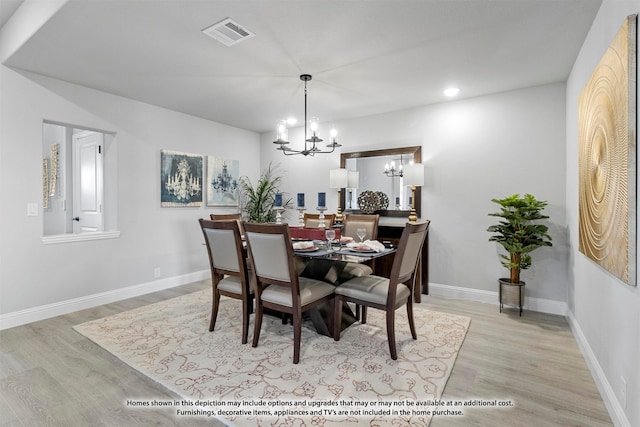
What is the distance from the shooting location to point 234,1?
203 cm

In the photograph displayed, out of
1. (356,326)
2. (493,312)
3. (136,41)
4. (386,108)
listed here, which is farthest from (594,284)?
(136,41)

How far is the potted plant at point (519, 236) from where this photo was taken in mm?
3225

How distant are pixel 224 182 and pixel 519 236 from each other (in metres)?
4.18

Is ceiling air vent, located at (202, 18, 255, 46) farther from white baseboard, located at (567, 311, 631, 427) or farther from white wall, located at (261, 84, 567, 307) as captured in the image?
white baseboard, located at (567, 311, 631, 427)

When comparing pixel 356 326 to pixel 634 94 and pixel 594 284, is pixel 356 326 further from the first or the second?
pixel 634 94

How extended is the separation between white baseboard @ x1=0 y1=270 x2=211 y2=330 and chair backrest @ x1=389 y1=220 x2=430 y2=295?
3.36 m

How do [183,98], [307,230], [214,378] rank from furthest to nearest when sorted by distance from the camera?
[183,98] → [307,230] → [214,378]

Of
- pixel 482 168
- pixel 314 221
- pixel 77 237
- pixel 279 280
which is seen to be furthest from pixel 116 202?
pixel 482 168

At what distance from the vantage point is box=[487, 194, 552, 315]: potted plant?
10.6ft

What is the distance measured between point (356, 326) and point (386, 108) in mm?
2884

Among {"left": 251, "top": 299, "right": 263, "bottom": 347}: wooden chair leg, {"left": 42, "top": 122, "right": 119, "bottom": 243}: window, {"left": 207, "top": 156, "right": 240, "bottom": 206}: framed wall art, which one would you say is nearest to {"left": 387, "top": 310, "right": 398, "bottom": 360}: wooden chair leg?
{"left": 251, "top": 299, "right": 263, "bottom": 347}: wooden chair leg

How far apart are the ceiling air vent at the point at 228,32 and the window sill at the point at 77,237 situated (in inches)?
106

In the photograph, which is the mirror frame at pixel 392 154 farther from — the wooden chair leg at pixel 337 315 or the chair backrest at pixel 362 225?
the wooden chair leg at pixel 337 315

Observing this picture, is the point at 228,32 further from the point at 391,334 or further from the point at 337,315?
the point at 391,334
